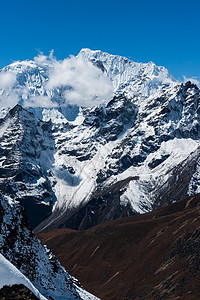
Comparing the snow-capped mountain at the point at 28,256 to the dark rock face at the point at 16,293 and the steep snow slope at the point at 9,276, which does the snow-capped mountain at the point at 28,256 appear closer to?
the steep snow slope at the point at 9,276

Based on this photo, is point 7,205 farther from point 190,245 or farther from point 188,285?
point 190,245

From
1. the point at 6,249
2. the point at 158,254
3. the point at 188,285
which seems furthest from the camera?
the point at 158,254

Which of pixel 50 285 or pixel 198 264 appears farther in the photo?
pixel 198 264

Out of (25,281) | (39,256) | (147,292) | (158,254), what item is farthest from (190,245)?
(25,281)

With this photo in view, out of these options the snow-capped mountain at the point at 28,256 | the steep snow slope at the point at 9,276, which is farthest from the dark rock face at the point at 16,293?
the snow-capped mountain at the point at 28,256

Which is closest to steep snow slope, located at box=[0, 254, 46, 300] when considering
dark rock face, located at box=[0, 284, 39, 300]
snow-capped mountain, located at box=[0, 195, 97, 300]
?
dark rock face, located at box=[0, 284, 39, 300]

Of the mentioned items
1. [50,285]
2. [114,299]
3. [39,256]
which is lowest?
[114,299]

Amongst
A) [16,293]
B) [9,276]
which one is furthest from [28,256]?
[16,293]
